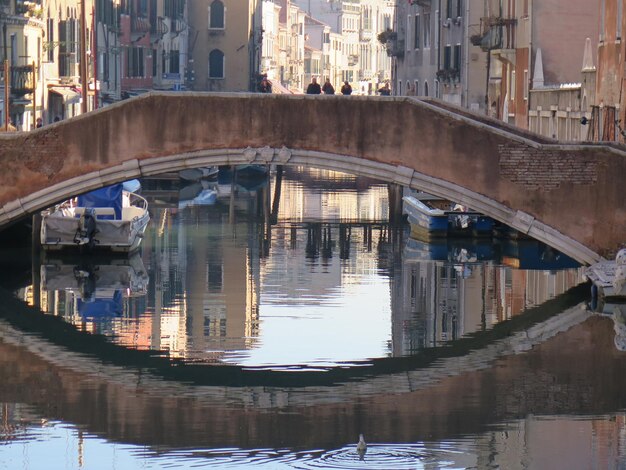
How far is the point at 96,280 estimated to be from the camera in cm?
2589

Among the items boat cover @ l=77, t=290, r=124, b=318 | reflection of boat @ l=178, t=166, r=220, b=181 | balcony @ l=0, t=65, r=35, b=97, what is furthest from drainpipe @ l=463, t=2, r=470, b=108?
boat cover @ l=77, t=290, r=124, b=318

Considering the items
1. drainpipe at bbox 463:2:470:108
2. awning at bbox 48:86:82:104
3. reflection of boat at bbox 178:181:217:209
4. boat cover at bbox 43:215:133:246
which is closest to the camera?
boat cover at bbox 43:215:133:246

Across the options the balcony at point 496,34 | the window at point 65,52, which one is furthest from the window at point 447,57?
the window at point 65,52

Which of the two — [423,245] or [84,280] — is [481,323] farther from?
[423,245]

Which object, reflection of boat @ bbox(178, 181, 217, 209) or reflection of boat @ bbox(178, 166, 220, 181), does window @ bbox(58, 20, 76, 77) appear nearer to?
reflection of boat @ bbox(178, 166, 220, 181)

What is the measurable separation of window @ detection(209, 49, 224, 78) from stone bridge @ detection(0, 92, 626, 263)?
51642 millimetres

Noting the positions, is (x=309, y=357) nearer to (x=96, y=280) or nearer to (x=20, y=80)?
(x=96, y=280)

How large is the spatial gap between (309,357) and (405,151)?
19.8 feet

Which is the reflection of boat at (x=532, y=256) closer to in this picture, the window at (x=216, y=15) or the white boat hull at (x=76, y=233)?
the white boat hull at (x=76, y=233)

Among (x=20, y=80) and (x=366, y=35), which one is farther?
(x=366, y=35)

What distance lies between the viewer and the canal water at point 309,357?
1512cm

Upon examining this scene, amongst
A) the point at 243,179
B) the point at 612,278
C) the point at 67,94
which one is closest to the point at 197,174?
the point at 243,179

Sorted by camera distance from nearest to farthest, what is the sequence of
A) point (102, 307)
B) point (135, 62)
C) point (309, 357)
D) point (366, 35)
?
point (309, 357)
point (102, 307)
point (135, 62)
point (366, 35)

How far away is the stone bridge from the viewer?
80.7ft
